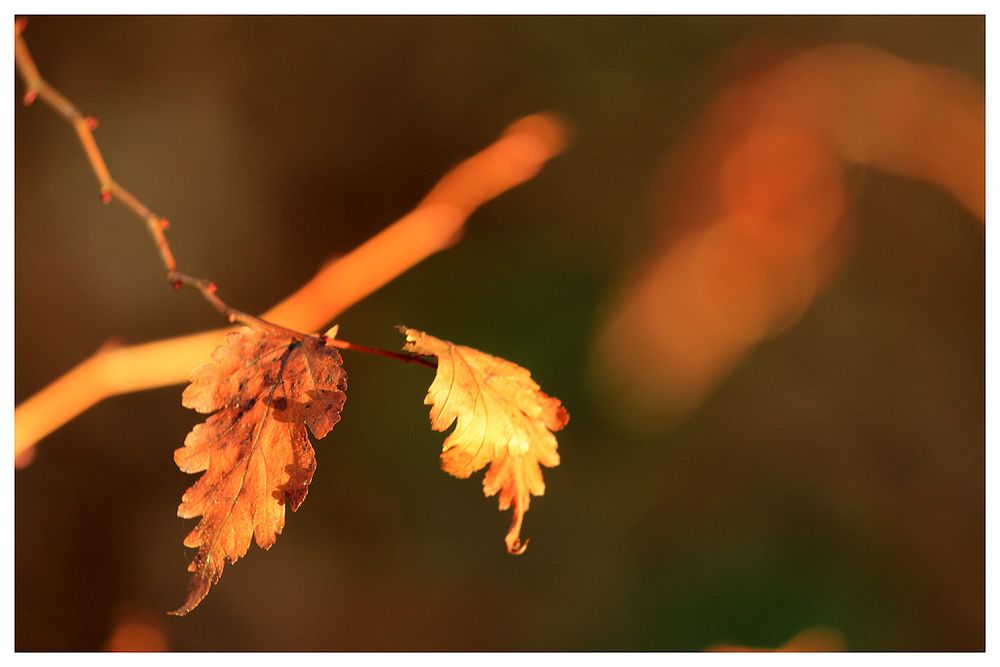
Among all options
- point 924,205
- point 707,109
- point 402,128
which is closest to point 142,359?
point 402,128

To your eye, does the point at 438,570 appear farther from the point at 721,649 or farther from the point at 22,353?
the point at 22,353

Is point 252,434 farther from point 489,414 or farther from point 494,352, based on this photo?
point 494,352

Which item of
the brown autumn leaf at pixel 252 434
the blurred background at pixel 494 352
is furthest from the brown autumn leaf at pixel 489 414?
the blurred background at pixel 494 352

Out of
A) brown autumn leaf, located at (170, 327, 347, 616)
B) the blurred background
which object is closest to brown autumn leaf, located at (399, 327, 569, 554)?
brown autumn leaf, located at (170, 327, 347, 616)

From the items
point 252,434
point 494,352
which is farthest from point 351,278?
point 252,434

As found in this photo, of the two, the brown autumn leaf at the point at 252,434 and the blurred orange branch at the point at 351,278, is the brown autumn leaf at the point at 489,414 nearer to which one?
the brown autumn leaf at the point at 252,434

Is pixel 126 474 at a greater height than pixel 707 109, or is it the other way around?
pixel 707 109
